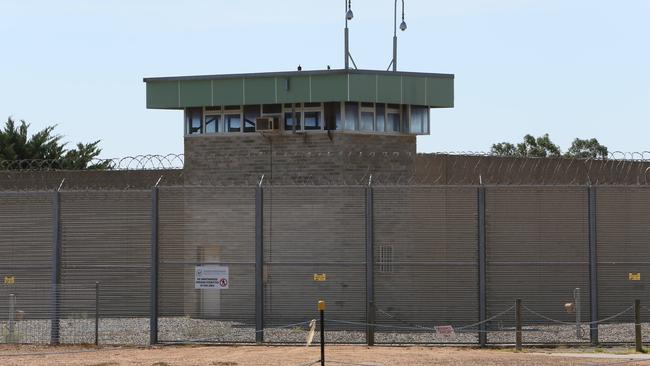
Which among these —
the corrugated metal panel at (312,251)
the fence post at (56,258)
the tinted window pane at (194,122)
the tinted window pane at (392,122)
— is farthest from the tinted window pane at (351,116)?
the fence post at (56,258)

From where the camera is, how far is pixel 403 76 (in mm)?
30531

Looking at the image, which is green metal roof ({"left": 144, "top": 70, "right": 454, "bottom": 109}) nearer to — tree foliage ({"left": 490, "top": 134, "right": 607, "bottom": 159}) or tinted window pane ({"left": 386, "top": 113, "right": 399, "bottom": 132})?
tinted window pane ({"left": 386, "top": 113, "right": 399, "bottom": 132})

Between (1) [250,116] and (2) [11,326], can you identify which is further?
(1) [250,116]

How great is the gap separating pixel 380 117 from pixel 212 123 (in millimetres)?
3482

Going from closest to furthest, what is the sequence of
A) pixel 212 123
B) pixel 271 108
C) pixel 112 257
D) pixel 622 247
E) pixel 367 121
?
pixel 112 257 → pixel 622 247 → pixel 367 121 → pixel 271 108 → pixel 212 123

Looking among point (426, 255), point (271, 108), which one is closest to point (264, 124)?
point (271, 108)

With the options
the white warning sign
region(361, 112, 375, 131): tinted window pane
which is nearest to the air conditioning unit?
region(361, 112, 375, 131): tinted window pane

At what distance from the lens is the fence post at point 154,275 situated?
25.0 m

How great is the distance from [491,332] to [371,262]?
92.1 inches

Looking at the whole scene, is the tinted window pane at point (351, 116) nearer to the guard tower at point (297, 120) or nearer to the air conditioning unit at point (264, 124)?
the guard tower at point (297, 120)

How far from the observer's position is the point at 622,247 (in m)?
26.5

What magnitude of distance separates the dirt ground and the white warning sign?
1074 millimetres

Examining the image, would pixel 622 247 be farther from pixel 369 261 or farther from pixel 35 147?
pixel 35 147

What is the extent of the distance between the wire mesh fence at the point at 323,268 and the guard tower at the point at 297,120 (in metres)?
2.94
